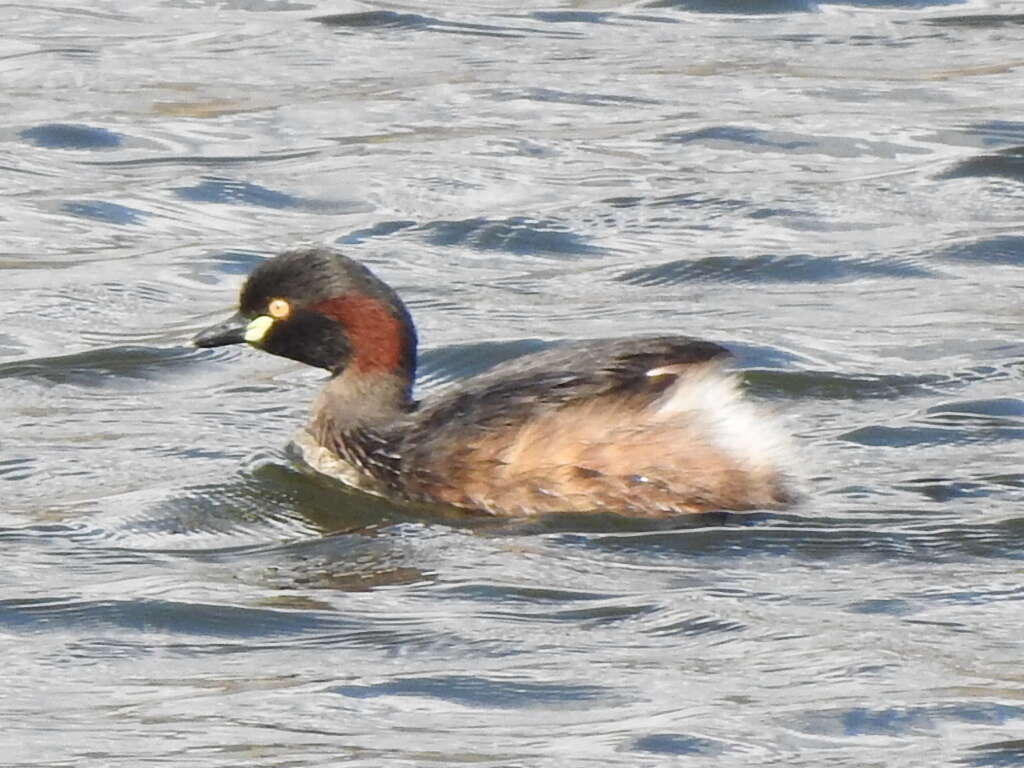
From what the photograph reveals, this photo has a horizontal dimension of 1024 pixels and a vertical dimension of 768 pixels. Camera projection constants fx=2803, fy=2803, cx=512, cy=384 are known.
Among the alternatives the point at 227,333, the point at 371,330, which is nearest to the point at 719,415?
the point at 371,330

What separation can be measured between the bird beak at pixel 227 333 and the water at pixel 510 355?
339 mm

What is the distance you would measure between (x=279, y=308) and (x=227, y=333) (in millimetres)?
197

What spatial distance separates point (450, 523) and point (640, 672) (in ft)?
4.87

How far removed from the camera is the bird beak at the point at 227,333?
8.09 meters

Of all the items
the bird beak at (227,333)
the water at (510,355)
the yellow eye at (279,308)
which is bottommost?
the water at (510,355)

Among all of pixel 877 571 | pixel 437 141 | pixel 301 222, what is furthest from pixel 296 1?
pixel 877 571

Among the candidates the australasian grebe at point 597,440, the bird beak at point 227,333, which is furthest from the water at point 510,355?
the bird beak at point 227,333

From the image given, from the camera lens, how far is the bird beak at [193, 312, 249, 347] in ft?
26.6

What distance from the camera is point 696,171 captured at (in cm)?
1175

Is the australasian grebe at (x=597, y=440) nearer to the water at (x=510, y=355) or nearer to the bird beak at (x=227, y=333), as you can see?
the water at (x=510, y=355)

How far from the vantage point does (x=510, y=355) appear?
30.5 feet

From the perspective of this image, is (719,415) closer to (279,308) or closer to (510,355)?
(279,308)

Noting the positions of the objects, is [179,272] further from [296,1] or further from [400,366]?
[296,1]

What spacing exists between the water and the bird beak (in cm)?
34
